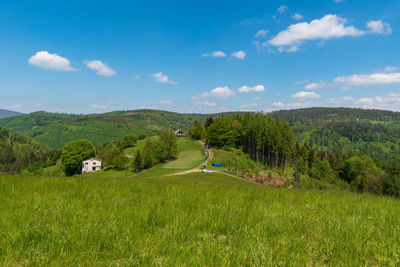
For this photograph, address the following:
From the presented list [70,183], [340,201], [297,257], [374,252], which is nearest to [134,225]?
[297,257]

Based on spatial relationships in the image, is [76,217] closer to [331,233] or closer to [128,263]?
[128,263]

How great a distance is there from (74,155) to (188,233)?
97.3 metres

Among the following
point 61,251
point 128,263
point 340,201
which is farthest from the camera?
point 340,201

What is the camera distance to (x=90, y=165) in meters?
89.3

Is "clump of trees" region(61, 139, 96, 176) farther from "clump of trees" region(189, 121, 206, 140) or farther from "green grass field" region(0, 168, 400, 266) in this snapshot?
"green grass field" region(0, 168, 400, 266)

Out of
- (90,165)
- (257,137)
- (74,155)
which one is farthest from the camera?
(90,165)

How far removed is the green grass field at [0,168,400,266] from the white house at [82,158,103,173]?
3893 inches

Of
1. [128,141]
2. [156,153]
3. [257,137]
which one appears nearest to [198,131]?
[156,153]

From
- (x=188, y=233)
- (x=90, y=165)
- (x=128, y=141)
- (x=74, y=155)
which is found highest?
(x=188, y=233)

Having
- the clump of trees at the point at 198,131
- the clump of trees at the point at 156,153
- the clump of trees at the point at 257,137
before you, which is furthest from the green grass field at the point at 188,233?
the clump of trees at the point at 198,131

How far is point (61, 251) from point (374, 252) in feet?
15.5

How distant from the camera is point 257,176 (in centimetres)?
5347

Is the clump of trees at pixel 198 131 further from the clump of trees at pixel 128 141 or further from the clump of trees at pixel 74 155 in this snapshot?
the clump of trees at pixel 74 155

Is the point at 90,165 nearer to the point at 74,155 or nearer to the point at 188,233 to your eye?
the point at 74,155
